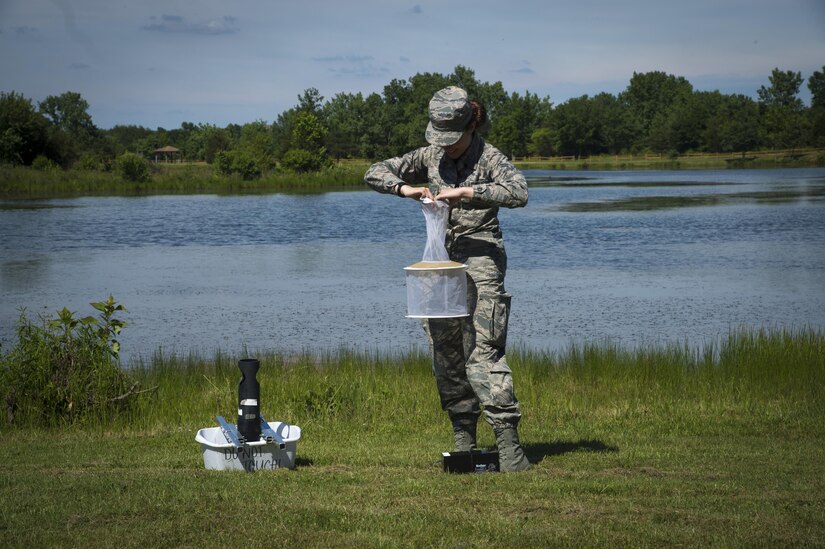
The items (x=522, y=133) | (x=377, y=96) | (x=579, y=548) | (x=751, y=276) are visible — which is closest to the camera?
(x=579, y=548)

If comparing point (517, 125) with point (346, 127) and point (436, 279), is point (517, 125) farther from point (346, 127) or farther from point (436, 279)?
point (436, 279)

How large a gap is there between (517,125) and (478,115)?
157 metres

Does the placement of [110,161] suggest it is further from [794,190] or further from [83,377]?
[83,377]

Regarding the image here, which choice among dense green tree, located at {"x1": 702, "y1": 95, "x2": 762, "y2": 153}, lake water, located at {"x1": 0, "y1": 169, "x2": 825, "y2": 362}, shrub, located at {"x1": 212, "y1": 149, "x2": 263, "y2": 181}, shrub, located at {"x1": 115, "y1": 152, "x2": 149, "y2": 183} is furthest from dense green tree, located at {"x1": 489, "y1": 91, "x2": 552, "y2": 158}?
lake water, located at {"x1": 0, "y1": 169, "x2": 825, "y2": 362}

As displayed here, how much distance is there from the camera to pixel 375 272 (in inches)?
1087

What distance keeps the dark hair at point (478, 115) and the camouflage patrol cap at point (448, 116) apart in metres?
0.07

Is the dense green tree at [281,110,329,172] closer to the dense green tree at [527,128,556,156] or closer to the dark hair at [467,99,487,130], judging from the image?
the dense green tree at [527,128,556,156]

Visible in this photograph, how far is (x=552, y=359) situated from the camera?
14031 millimetres

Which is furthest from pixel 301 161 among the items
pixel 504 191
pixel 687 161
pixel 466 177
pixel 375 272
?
pixel 504 191

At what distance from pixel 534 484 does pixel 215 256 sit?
27.8m

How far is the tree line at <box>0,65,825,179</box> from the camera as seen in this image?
122750mm

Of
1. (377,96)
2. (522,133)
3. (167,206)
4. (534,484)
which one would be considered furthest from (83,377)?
(522,133)

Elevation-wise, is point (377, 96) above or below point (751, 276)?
above

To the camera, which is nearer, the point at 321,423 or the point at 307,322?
the point at 321,423
